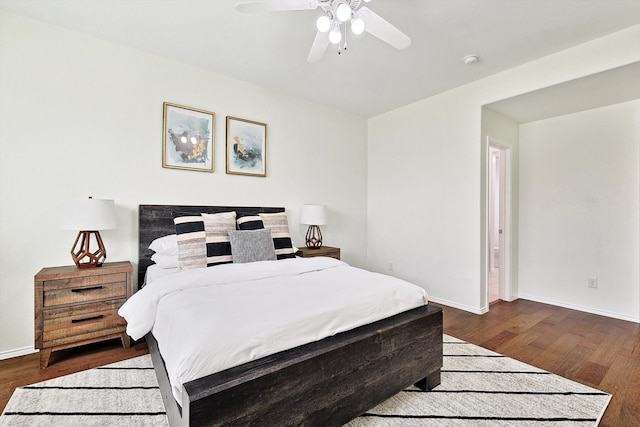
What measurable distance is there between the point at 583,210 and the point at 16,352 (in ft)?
18.8

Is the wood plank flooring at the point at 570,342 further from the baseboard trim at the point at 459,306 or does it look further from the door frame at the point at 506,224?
the door frame at the point at 506,224

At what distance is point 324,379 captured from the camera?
1363 millimetres

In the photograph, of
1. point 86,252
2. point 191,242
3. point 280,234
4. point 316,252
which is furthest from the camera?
point 316,252

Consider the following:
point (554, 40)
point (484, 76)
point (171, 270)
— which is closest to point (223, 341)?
point (171, 270)

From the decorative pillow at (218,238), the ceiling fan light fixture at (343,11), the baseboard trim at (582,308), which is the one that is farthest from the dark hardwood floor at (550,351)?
the ceiling fan light fixture at (343,11)

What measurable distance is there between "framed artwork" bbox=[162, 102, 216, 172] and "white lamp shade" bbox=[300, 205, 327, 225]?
4.00 ft

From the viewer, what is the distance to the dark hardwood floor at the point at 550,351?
6.36ft

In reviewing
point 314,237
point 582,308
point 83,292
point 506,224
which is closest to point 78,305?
point 83,292

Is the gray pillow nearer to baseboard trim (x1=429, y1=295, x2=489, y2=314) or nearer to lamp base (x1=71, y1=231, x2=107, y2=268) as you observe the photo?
lamp base (x1=71, y1=231, x2=107, y2=268)

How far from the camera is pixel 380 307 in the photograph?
67.6 inches

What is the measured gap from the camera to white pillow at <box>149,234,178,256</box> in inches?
104

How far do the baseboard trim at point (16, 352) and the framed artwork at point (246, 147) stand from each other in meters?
2.23

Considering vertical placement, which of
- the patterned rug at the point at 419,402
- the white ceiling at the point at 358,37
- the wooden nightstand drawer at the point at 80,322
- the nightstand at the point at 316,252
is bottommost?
the patterned rug at the point at 419,402

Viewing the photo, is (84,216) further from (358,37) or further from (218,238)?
(358,37)
